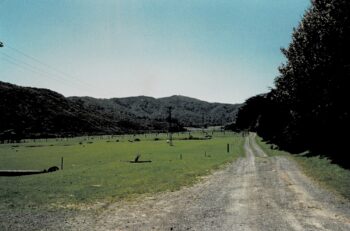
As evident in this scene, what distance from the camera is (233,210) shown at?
63.8 ft

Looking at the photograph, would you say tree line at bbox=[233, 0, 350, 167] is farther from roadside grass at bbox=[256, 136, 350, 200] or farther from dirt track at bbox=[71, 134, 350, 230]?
dirt track at bbox=[71, 134, 350, 230]

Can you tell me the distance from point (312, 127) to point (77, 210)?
42123mm

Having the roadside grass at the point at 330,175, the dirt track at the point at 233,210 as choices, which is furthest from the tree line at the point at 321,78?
the dirt track at the point at 233,210

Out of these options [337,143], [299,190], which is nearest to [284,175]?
[299,190]

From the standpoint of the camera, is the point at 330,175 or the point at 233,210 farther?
the point at 330,175

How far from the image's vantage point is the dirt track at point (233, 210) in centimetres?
1645

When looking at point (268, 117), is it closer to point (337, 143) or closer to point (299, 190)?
point (337, 143)

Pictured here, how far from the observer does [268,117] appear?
322 ft

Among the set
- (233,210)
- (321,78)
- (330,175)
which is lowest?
(233,210)

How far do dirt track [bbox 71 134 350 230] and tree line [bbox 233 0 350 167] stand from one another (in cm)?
1278

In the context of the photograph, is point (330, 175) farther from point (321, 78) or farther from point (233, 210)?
point (233, 210)

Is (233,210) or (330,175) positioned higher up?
(330,175)

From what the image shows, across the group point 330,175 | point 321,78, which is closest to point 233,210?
point 330,175

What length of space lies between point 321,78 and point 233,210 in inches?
986
